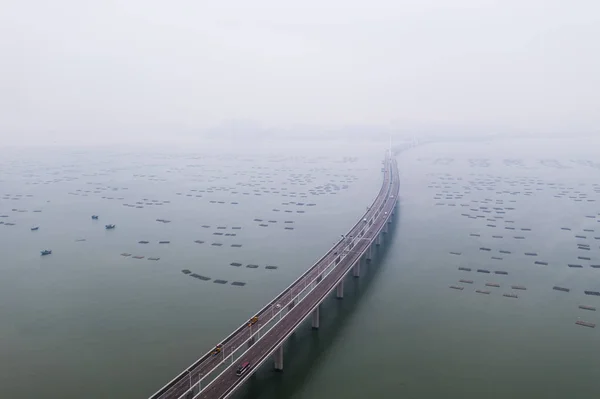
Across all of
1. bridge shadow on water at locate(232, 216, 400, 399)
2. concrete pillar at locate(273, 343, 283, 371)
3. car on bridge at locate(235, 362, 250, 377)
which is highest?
car on bridge at locate(235, 362, 250, 377)

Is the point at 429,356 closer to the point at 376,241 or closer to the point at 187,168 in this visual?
the point at 376,241

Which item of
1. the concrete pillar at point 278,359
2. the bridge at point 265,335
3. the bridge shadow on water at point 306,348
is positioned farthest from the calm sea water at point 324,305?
the bridge at point 265,335

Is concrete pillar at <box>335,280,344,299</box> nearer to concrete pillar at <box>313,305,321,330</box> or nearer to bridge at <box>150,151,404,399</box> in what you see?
bridge at <box>150,151,404,399</box>

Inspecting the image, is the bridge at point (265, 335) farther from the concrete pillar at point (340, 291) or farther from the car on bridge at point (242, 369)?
the car on bridge at point (242, 369)

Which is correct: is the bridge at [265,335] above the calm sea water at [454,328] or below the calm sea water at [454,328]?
above

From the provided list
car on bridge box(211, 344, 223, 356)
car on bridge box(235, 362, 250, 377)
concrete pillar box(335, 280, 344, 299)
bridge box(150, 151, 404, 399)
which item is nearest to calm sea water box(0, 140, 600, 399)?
concrete pillar box(335, 280, 344, 299)

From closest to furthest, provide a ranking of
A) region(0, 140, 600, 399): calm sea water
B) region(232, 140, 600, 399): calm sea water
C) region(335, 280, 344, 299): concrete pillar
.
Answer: region(232, 140, 600, 399): calm sea water
region(0, 140, 600, 399): calm sea water
region(335, 280, 344, 299): concrete pillar
